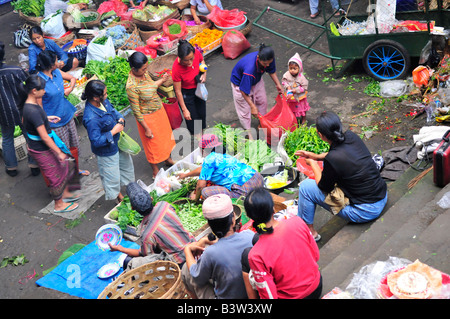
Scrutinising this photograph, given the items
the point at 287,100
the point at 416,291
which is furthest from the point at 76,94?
the point at 416,291

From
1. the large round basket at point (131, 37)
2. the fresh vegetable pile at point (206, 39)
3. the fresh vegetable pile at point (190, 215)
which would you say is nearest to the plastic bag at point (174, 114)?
the fresh vegetable pile at point (190, 215)

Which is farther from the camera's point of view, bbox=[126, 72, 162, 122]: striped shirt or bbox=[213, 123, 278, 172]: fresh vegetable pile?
bbox=[213, 123, 278, 172]: fresh vegetable pile

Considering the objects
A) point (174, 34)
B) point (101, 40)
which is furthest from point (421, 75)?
point (101, 40)

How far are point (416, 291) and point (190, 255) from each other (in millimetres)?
1676

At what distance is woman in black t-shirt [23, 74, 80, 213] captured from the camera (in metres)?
5.91

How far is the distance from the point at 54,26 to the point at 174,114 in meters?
4.64

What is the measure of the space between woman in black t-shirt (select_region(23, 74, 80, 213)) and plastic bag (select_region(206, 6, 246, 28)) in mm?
4672

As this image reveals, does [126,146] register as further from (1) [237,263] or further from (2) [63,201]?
(1) [237,263]

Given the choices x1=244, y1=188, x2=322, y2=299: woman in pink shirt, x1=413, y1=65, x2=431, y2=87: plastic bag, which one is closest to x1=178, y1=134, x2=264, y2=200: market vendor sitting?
x1=244, y1=188, x2=322, y2=299: woman in pink shirt

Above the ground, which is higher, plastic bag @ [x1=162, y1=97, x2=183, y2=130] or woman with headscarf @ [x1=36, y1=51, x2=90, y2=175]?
woman with headscarf @ [x1=36, y1=51, x2=90, y2=175]

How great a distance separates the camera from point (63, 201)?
22.5ft

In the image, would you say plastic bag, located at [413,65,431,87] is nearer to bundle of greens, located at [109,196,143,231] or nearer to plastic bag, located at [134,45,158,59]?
bundle of greens, located at [109,196,143,231]

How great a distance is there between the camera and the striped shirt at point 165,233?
4359 millimetres

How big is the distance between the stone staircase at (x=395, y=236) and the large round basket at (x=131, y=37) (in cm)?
606
